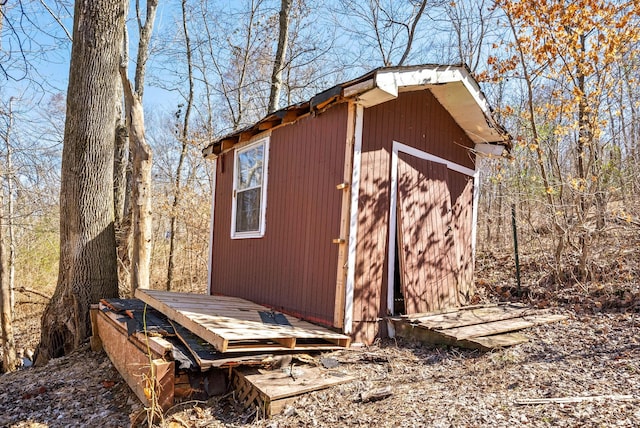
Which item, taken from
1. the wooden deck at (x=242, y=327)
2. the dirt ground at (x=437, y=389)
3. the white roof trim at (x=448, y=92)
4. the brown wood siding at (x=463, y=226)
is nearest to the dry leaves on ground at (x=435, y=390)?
the dirt ground at (x=437, y=389)

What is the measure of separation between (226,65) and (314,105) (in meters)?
11.0

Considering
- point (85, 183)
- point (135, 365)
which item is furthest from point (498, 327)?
point (85, 183)

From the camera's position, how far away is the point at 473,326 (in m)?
4.61

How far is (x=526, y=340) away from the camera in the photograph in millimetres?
4285

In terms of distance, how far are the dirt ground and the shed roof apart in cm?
262

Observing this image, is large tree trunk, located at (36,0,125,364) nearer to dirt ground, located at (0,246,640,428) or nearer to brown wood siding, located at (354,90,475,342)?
dirt ground, located at (0,246,640,428)

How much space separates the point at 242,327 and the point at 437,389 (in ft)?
5.83

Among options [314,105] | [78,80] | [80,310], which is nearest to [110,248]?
[80,310]

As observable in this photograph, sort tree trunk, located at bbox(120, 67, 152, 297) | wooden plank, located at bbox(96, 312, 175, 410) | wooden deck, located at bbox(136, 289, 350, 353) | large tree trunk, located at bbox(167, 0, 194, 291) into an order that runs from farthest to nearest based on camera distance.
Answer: large tree trunk, located at bbox(167, 0, 194, 291) < tree trunk, located at bbox(120, 67, 152, 297) < wooden deck, located at bbox(136, 289, 350, 353) < wooden plank, located at bbox(96, 312, 175, 410)

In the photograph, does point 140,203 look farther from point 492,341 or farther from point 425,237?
point 492,341

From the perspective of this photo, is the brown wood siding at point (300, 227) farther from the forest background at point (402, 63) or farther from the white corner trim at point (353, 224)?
the forest background at point (402, 63)

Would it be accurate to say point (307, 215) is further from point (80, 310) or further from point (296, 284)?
point (80, 310)

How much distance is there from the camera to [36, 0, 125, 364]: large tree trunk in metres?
5.83

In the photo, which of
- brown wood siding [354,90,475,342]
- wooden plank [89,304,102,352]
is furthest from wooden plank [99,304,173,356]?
brown wood siding [354,90,475,342]
